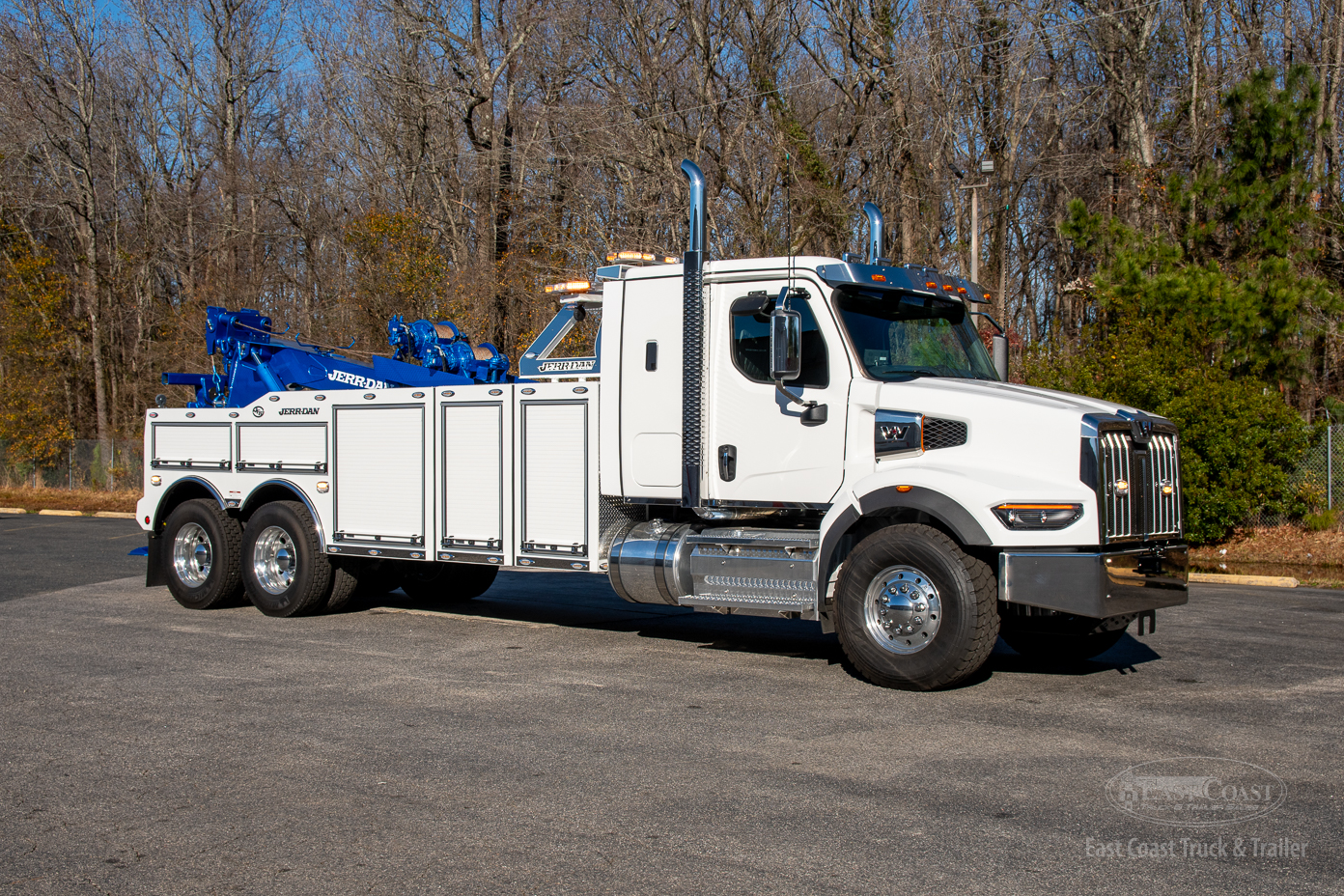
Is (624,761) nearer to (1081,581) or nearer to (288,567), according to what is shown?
(1081,581)

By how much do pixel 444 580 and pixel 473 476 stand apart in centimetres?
262

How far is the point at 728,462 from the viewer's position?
29.2 ft

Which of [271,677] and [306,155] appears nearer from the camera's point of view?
[271,677]

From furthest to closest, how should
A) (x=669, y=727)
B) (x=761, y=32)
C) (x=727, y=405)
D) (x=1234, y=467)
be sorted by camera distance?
1. (x=761, y=32)
2. (x=1234, y=467)
3. (x=727, y=405)
4. (x=669, y=727)

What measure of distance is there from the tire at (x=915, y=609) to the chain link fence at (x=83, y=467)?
32263 mm

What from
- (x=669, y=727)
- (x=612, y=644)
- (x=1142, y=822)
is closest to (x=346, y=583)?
(x=612, y=644)

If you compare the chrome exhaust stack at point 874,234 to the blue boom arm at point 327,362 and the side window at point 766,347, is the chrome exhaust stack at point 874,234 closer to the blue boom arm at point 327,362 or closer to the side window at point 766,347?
the side window at point 766,347

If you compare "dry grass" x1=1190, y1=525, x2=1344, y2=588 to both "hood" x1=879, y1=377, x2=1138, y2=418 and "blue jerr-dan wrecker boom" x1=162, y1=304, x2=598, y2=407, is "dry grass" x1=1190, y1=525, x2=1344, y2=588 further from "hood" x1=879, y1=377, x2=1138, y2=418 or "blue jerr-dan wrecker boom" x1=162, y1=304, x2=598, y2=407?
"blue jerr-dan wrecker boom" x1=162, y1=304, x2=598, y2=407

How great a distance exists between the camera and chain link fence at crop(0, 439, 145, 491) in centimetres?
3588

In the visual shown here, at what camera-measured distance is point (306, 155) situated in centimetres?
3894

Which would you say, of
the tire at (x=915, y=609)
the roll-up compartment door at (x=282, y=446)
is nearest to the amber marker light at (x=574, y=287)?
the roll-up compartment door at (x=282, y=446)

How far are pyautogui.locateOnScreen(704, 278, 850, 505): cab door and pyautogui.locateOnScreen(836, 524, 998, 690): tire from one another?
77 cm

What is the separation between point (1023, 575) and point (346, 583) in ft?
22.2

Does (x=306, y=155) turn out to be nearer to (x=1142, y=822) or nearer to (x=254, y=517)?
(x=254, y=517)
